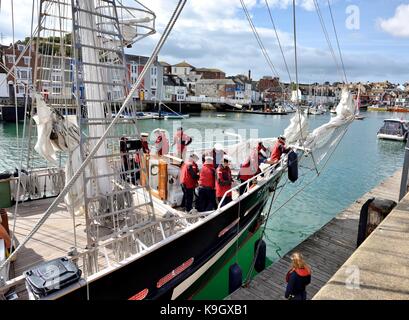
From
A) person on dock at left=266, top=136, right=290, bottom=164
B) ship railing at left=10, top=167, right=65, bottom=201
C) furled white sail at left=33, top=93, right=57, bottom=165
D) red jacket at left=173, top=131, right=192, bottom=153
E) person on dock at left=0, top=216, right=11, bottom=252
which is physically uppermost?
furled white sail at left=33, top=93, right=57, bottom=165

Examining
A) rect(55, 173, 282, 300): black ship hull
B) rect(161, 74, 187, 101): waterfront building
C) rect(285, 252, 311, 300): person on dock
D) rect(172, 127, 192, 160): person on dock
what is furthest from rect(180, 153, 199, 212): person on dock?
rect(161, 74, 187, 101): waterfront building

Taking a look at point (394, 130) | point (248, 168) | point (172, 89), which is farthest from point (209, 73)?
point (248, 168)

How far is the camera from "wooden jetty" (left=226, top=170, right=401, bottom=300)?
7018 mm

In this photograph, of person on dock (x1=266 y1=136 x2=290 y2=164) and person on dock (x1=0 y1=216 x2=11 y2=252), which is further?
person on dock (x1=266 y1=136 x2=290 y2=164)

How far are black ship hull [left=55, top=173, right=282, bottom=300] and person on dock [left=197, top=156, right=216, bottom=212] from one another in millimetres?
718

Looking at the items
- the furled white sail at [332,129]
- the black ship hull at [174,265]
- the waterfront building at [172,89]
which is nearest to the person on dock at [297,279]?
the black ship hull at [174,265]

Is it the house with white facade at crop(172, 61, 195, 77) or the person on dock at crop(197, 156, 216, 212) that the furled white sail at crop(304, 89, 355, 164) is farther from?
the house with white facade at crop(172, 61, 195, 77)

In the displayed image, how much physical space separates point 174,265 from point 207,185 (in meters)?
2.33

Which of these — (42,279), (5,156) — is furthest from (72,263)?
(5,156)

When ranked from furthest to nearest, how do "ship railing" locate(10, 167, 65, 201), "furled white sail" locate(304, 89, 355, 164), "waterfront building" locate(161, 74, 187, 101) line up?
1. "waterfront building" locate(161, 74, 187, 101)
2. "furled white sail" locate(304, 89, 355, 164)
3. "ship railing" locate(10, 167, 65, 201)

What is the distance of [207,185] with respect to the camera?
750 cm

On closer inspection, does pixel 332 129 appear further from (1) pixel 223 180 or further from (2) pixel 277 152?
(1) pixel 223 180

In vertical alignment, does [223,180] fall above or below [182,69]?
below

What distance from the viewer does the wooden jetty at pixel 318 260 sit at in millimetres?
7018
